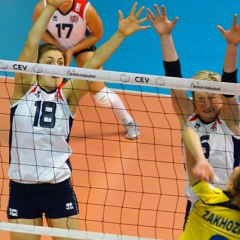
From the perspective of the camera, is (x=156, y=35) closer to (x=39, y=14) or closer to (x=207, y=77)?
(x=39, y=14)

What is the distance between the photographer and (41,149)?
307 centimetres

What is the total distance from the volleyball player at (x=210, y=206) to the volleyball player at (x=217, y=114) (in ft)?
2.05

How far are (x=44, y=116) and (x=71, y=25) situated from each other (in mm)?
2463

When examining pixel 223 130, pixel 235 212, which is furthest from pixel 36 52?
pixel 235 212

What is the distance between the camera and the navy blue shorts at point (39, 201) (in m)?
3.05

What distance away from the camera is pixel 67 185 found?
311 cm

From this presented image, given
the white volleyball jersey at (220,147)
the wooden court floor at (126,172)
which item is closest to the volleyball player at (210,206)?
the white volleyball jersey at (220,147)

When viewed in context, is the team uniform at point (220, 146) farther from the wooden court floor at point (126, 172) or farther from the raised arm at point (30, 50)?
the wooden court floor at point (126, 172)

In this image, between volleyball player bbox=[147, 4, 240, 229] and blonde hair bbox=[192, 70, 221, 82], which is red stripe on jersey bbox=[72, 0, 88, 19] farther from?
blonde hair bbox=[192, 70, 221, 82]

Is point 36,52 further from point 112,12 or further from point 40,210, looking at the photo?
point 112,12

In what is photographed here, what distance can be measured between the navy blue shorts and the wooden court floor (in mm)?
893

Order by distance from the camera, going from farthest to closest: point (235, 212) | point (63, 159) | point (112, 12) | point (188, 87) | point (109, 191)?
point (112, 12), point (109, 191), point (63, 159), point (188, 87), point (235, 212)

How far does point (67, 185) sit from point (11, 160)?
343 mm

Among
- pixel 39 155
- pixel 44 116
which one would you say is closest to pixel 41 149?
pixel 39 155
